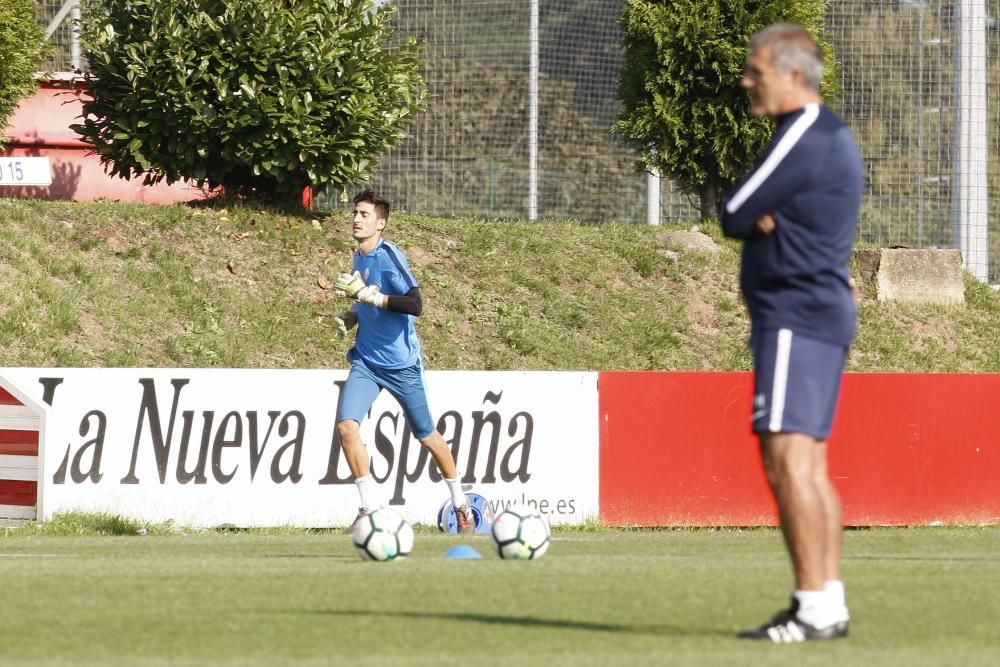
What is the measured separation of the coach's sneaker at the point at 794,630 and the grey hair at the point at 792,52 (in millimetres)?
1827

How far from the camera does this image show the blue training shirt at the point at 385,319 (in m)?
10.8

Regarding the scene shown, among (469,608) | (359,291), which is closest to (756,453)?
(359,291)

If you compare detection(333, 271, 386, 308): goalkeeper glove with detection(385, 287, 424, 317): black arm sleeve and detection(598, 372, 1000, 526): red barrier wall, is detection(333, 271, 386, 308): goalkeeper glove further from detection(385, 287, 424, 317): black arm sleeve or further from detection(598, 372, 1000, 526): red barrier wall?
detection(598, 372, 1000, 526): red barrier wall

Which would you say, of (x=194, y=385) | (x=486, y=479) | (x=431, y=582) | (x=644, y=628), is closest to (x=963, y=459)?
(x=486, y=479)

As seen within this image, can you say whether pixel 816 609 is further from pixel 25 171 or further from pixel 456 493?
pixel 25 171

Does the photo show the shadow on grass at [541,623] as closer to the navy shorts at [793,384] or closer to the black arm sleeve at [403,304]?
the navy shorts at [793,384]

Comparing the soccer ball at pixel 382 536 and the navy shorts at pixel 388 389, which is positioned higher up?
the navy shorts at pixel 388 389

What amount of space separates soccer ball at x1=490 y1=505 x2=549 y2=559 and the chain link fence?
566 inches

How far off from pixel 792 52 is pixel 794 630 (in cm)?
198

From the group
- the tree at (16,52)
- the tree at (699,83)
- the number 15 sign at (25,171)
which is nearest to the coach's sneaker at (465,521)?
the tree at (16,52)

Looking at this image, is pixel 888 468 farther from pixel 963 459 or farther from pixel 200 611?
pixel 200 611

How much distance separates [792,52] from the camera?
17.8ft

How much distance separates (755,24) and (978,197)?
416 cm

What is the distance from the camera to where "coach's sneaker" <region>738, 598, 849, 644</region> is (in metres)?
5.32
